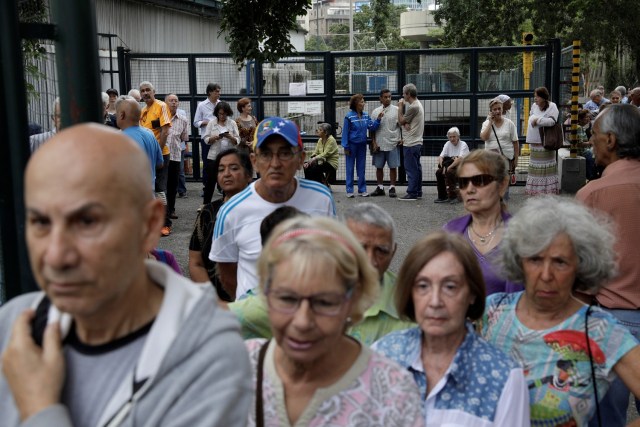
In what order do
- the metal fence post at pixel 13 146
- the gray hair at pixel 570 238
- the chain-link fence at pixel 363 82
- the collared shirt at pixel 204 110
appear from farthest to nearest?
the chain-link fence at pixel 363 82 → the collared shirt at pixel 204 110 → the gray hair at pixel 570 238 → the metal fence post at pixel 13 146

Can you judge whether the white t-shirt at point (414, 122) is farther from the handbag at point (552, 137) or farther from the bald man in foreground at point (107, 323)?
the bald man in foreground at point (107, 323)

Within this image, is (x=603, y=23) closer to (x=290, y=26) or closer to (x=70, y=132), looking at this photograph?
(x=290, y=26)

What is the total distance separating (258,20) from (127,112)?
1.76 metres

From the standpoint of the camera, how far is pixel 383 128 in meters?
15.0

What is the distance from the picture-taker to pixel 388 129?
1495cm

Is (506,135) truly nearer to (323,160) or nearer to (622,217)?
(323,160)

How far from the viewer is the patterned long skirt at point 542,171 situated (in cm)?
1331

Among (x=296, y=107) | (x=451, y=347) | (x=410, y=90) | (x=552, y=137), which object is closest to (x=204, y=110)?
(x=296, y=107)

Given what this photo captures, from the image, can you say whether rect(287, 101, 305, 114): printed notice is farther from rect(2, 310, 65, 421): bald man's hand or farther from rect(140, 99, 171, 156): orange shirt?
rect(2, 310, 65, 421): bald man's hand

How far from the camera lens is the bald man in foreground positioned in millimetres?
1576

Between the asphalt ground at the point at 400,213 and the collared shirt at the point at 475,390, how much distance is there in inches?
265

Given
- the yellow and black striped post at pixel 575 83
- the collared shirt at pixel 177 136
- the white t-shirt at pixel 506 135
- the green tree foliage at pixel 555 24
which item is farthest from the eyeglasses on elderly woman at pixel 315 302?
the green tree foliage at pixel 555 24

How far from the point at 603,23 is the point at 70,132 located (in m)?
29.2

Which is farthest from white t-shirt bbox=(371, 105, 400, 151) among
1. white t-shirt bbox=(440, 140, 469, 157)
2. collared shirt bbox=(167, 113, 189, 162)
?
collared shirt bbox=(167, 113, 189, 162)
